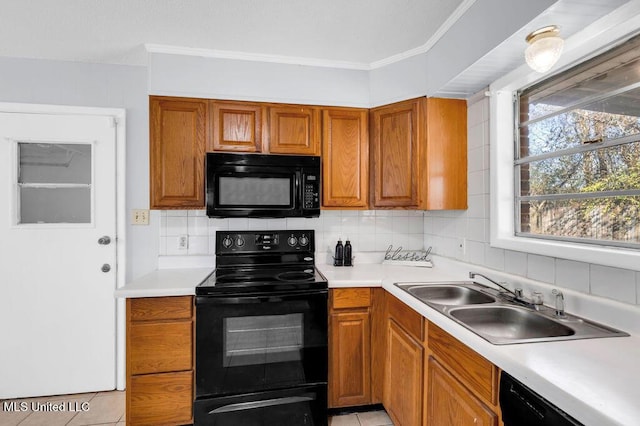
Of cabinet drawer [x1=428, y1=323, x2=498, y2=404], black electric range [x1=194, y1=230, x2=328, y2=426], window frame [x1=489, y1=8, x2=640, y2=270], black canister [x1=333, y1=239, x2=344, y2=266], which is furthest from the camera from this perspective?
black canister [x1=333, y1=239, x2=344, y2=266]

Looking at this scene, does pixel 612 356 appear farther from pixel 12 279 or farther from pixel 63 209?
pixel 12 279

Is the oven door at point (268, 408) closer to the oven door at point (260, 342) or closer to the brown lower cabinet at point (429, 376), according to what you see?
the oven door at point (260, 342)

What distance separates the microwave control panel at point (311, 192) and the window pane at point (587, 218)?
119cm

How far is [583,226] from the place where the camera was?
1397mm

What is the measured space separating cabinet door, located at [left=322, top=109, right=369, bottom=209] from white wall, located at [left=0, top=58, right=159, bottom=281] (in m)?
1.31

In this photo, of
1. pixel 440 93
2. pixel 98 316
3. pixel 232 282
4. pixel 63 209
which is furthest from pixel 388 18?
pixel 98 316

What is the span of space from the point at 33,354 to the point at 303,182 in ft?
7.19

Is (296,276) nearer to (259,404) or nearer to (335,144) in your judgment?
(259,404)

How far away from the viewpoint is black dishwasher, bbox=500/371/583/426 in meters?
0.77

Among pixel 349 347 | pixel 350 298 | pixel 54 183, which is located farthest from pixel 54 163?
pixel 349 347

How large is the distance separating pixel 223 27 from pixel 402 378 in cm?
216

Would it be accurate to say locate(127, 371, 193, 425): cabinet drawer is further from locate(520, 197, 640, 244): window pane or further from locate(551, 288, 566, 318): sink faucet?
locate(520, 197, 640, 244): window pane

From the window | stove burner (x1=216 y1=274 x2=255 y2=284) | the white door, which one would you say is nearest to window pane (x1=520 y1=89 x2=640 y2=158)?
the window

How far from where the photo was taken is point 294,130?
2.19m
